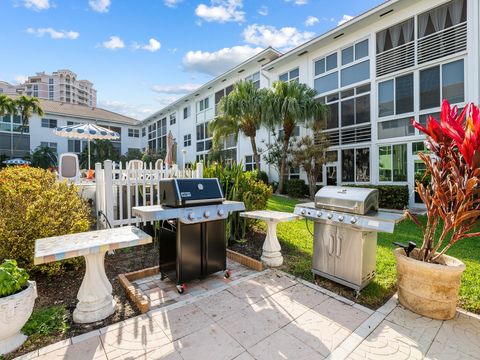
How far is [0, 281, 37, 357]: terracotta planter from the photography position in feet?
6.60

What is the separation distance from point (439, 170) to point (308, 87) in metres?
12.2

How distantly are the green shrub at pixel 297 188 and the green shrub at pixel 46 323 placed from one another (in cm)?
1218

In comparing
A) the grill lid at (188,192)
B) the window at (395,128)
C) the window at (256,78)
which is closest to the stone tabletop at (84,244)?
the grill lid at (188,192)

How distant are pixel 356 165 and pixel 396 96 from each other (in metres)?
3.59

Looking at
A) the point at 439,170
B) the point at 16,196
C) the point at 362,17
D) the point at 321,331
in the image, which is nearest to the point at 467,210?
the point at 439,170

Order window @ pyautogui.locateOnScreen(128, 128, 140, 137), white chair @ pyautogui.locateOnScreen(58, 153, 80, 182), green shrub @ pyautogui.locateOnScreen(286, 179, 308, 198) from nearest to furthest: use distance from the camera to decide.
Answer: white chair @ pyautogui.locateOnScreen(58, 153, 80, 182) → green shrub @ pyautogui.locateOnScreen(286, 179, 308, 198) → window @ pyautogui.locateOnScreen(128, 128, 140, 137)

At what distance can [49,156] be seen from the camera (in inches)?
957

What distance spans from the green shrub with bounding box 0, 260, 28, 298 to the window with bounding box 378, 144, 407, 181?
12.8 meters

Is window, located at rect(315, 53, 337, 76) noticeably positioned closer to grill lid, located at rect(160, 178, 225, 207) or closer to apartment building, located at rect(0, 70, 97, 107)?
grill lid, located at rect(160, 178, 225, 207)

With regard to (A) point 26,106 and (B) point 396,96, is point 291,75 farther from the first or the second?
(A) point 26,106

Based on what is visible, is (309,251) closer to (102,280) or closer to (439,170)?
(439,170)

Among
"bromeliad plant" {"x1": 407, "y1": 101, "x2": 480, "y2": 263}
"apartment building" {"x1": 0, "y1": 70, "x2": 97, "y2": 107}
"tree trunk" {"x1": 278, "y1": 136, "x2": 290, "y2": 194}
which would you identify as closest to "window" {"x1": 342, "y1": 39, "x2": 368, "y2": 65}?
"tree trunk" {"x1": 278, "y1": 136, "x2": 290, "y2": 194}

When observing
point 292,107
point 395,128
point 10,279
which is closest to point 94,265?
point 10,279

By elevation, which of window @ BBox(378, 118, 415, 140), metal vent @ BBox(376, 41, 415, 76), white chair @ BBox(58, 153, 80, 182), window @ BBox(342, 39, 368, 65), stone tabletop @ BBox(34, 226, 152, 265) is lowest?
stone tabletop @ BBox(34, 226, 152, 265)
